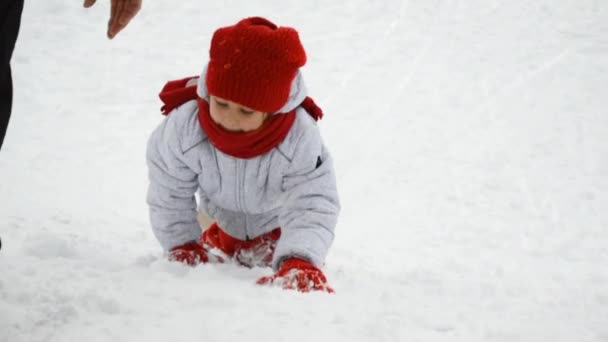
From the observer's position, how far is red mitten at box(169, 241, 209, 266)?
2.18 m

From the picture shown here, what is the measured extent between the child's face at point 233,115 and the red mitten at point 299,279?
45 cm

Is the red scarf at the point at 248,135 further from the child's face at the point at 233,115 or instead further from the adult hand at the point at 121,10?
the adult hand at the point at 121,10

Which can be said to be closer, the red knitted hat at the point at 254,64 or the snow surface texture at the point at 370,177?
the snow surface texture at the point at 370,177

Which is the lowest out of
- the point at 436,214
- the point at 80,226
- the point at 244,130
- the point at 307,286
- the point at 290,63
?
the point at 436,214

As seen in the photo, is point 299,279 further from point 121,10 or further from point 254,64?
point 121,10

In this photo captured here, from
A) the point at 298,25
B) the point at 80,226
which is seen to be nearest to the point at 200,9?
the point at 298,25

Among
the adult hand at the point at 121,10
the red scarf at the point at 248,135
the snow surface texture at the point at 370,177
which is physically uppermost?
the adult hand at the point at 121,10

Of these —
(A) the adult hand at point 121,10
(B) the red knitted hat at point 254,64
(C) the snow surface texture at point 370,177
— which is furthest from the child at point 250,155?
(A) the adult hand at point 121,10

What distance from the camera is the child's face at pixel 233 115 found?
6.81 feet

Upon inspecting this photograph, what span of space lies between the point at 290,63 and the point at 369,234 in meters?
1.69

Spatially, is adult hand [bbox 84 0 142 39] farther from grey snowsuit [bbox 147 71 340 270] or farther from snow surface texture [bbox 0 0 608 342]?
snow surface texture [bbox 0 0 608 342]

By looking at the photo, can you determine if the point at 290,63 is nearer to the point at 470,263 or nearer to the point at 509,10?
the point at 470,263

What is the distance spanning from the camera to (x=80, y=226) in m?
2.70

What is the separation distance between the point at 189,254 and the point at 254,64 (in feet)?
2.21
